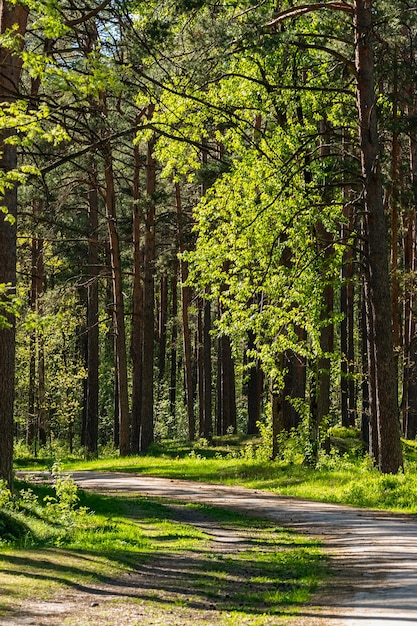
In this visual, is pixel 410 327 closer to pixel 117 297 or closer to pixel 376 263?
pixel 117 297

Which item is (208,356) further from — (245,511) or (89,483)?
(245,511)

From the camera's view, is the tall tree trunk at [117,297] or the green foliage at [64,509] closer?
the green foliage at [64,509]

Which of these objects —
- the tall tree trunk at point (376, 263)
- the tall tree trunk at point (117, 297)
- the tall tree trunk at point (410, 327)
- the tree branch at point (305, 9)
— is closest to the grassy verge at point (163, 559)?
the tall tree trunk at point (376, 263)

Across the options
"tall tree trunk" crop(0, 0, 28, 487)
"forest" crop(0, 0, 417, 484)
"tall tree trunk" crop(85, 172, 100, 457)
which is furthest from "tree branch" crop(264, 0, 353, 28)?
"tall tree trunk" crop(85, 172, 100, 457)

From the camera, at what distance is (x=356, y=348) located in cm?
5356

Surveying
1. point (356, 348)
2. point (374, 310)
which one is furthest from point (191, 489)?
point (356, 348)

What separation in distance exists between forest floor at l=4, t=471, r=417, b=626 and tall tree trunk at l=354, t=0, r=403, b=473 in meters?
2.92

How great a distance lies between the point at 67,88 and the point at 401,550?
6676 mm

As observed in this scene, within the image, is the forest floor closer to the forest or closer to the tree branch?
the forest

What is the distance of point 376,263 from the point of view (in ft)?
56.4

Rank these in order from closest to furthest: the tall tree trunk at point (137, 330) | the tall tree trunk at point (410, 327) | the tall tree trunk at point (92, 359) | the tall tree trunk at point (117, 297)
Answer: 1. the tall tree trunk at point (117, 297)
2. the tall tree trunk at point (410, 327)
3. the tall tree trunk at point (137, 330)
4. the tall tree trunk at point (92, 359)

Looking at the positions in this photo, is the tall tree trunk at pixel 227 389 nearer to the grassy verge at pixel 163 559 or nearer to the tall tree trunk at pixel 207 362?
the tall tree trunk at pixel 207 362

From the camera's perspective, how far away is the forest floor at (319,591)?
6785 mm

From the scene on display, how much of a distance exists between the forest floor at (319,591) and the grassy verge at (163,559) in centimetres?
6
